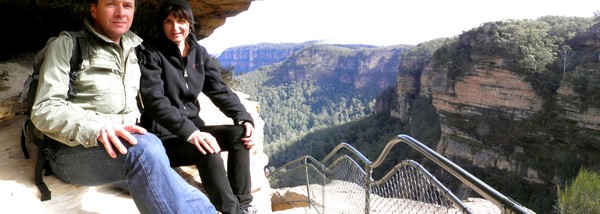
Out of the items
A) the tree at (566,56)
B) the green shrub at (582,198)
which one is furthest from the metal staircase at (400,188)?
the tree at (566,56)

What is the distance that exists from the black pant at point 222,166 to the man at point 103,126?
0.35 metres

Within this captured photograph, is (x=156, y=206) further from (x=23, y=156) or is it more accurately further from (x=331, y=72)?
(x=331, y=72)

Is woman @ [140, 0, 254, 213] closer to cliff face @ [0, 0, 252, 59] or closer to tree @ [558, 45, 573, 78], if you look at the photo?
cliff face @ [0, 0, 252, 59]

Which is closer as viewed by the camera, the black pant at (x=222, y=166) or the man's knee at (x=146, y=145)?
the man's knee at (x=146, y=145)

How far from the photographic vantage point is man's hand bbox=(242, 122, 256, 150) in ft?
7.49

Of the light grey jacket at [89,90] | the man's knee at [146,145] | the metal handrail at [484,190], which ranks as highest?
the light grey jacket at [89,90]

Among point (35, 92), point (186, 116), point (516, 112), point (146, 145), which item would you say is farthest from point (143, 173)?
point (516, 112)

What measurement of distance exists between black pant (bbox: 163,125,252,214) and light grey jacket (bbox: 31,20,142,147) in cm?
33

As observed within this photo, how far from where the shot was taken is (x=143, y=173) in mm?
1498

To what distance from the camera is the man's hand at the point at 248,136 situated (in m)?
2.28

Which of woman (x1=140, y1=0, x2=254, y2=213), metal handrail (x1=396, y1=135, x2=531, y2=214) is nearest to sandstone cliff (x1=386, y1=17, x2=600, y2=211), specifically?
metal handrail (x1=396, y1=135, x2=531, y2=214)

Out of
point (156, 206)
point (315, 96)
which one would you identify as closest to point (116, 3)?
point (156, 206)

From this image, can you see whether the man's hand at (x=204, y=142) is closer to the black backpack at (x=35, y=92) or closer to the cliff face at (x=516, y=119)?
the black backpack at (x=35, y=92)

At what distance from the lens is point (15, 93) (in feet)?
10.1
